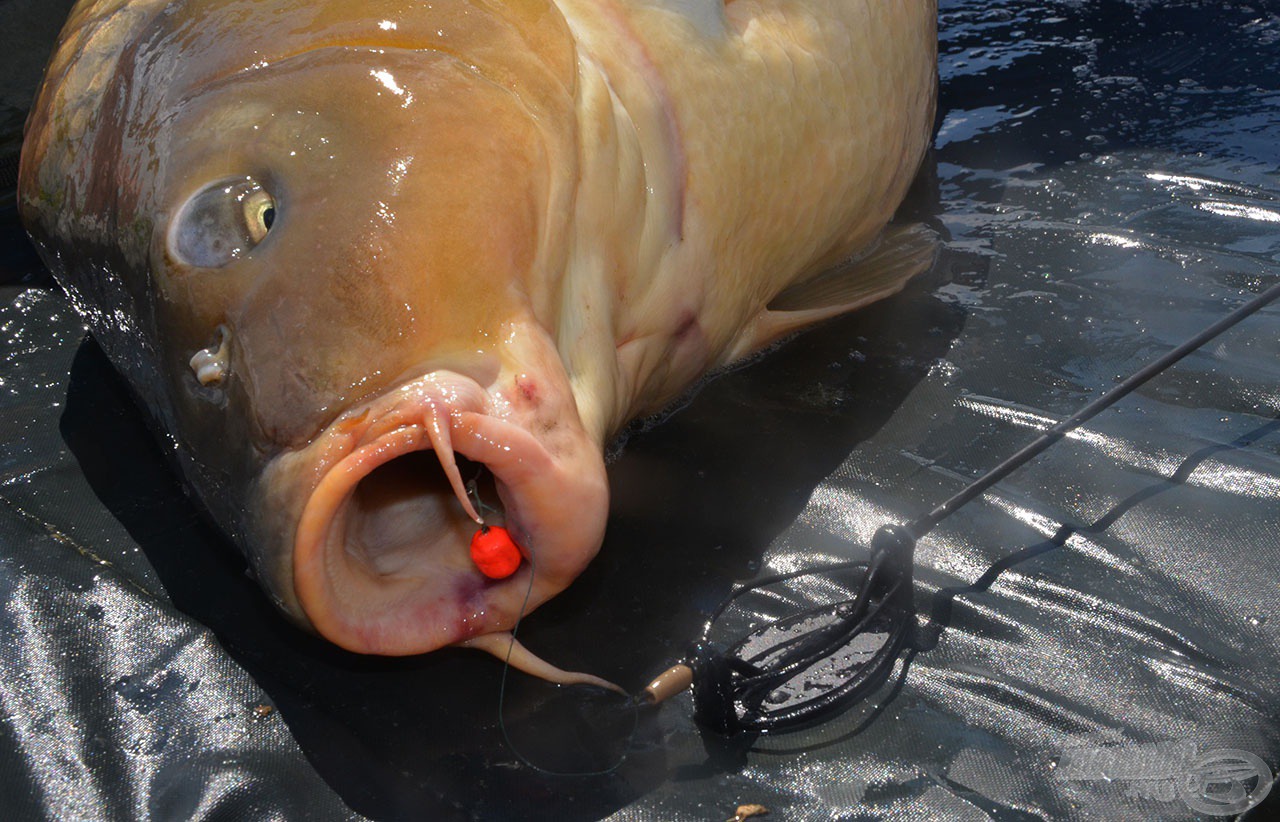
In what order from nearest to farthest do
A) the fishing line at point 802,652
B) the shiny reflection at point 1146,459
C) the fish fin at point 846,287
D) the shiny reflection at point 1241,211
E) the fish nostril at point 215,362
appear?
the fish nostril at point 215,362 → the fishing line at point 802,652 → the shiny reflection at point 1146,459 → the fish fin at point 846,287 → the shiny reflection at point 1241,211

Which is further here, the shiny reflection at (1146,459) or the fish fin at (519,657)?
the shiny reflection at (1146,459)

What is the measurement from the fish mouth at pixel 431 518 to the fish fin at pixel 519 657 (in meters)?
0.02

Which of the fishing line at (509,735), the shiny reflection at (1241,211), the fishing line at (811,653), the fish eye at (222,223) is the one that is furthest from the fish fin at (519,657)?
the shiny reflection at (1241,211)

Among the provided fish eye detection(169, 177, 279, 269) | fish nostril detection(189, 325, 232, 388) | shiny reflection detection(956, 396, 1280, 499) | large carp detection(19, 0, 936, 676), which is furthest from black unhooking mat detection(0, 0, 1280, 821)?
fish eye detection(169, 177, 279, 269)

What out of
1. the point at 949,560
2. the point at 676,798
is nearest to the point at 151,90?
the point at 676,798

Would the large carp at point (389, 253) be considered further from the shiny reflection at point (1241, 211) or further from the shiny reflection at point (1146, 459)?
the shiny reflection at point (1241, 211)

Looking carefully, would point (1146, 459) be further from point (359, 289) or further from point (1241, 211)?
point (359, 289)

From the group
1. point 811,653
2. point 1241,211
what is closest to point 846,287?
point 1241,211

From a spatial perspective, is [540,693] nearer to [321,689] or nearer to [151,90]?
[321,689]

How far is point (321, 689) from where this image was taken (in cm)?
187

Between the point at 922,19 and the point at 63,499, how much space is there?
218 cm

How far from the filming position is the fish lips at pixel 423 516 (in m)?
1.46

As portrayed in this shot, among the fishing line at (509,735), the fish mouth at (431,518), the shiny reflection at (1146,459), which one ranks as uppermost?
the fish mouth at (431,518)

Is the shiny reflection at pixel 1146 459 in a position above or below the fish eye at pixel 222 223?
below
